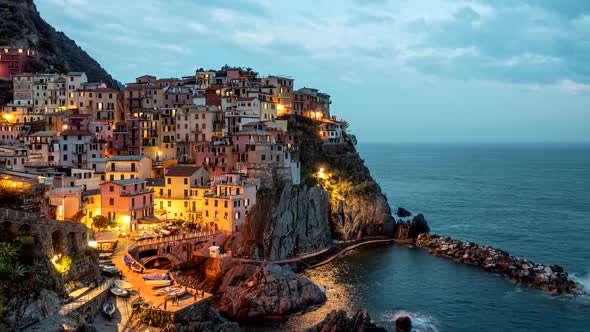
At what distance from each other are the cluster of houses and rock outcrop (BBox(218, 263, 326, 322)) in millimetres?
11272

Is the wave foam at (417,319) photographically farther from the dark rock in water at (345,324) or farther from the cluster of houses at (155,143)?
the cluster of houses at (155,143)

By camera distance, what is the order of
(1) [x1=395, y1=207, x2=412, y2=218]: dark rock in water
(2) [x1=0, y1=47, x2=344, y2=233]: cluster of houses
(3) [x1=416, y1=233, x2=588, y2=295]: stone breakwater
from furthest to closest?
(1) [x1=395, y1=207, x2=412, y2=218]: dark rock in water → (2) [x1=0, y1=47, x2=344, y2=233]: cluster of houses → (3) [x1=416, y1=233, x2=588, y2=295]: stone breakwater

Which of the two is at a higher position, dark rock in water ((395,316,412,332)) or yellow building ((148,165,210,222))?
yellow building ((148,165,210,222))

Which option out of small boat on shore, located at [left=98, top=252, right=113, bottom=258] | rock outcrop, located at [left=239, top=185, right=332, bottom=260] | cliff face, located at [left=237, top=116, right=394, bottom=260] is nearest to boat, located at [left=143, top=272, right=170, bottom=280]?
small boat on shore, located at [left=98, top=252, right=113, bottom=258]

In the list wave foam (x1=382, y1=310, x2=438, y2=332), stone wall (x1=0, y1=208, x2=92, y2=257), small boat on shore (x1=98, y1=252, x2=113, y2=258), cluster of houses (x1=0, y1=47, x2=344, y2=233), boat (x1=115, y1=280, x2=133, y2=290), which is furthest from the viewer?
cluster of houses (x1=0, y1=47, x2=344, y2=233)

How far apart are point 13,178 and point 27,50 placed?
60529 millimetres

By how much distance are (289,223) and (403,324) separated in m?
26.0

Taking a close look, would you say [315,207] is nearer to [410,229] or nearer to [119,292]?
[410,229]

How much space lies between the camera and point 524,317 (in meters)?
52.0

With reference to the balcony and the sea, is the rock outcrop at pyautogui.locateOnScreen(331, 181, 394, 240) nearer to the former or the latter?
the sea

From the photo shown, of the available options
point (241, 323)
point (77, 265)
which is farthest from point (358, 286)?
point (77, 265)

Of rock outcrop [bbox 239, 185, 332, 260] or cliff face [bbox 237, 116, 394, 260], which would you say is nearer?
rock outcrop [bbox 239, 185, 332, 260]

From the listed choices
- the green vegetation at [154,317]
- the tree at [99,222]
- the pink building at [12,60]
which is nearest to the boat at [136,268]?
the green vegetation at [154,317]

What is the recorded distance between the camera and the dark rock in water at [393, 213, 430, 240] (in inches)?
3319
